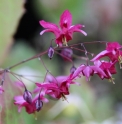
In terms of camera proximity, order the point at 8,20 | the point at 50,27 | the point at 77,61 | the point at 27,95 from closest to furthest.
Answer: the point at 50,27 < the point at 27,95 < the point at 8,20 < the point at 77,61

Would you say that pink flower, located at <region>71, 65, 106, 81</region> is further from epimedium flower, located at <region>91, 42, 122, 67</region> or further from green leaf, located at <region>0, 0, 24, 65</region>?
green leaf, located at <region>0, 0, 24, 65</region>

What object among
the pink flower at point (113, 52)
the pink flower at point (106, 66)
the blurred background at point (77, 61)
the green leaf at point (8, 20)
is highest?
the blurred background at point (77, 61)

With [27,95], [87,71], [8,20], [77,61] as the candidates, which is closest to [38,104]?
[27,95]

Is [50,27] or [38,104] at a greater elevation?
[50,27]

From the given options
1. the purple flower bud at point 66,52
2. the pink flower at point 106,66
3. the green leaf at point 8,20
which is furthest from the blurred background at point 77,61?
the pink flower at point 106,66

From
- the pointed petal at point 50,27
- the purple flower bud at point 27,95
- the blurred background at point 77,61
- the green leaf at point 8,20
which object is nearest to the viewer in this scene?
the pointed petal at point 50,27

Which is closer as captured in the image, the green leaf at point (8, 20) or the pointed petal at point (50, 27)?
the pointed petal at point (50, 27)

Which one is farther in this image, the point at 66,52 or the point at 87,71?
the point at 66,52

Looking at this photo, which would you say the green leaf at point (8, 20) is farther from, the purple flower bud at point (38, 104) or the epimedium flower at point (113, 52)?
the epimedium flower at point (113, 52)

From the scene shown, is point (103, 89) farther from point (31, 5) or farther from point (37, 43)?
point (31, 5)

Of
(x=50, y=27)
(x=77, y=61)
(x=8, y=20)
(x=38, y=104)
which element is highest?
(x=77, y=61)

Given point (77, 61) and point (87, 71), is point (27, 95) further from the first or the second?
point (77, 61)
